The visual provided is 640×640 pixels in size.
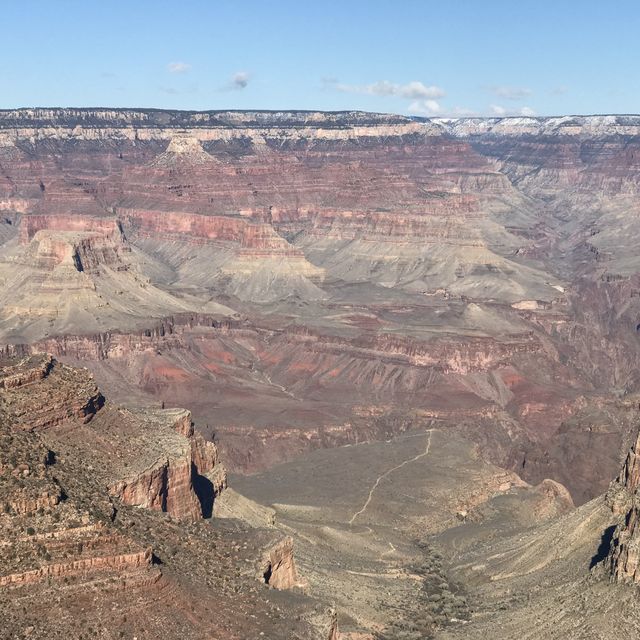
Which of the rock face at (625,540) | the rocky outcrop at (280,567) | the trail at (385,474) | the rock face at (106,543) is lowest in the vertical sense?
the trail at (385,474)

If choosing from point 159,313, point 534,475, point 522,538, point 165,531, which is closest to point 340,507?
point 522,538

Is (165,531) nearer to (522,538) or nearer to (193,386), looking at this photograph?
(522,538)

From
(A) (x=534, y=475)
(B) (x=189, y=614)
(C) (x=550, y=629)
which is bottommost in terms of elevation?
(A) (x=534, y=475)

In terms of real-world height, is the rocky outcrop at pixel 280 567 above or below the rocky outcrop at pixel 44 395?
below

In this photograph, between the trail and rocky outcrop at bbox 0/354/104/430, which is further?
the trail

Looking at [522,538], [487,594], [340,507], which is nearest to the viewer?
[487,594]

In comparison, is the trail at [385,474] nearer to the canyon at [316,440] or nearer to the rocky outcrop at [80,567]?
the canyon at [316,440]

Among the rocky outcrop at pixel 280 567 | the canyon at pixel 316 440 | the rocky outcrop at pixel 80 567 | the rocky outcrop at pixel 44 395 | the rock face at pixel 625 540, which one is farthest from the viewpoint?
the rocky outcrop at pixel 44 395

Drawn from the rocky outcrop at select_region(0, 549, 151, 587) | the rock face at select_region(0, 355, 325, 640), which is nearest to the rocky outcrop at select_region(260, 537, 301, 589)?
the rock face at select_region(0, 355, 325, 640)

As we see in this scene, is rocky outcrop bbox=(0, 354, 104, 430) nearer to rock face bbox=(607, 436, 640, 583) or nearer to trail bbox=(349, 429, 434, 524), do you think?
rock face bbox=(607, 436, 640, 583)

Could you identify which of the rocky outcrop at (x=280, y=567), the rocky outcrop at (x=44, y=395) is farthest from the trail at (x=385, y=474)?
the rocky outcrop at (x=280, y=567)

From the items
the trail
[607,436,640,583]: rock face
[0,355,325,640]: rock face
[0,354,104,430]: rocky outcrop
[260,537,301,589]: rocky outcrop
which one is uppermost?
[0,354,104,430]: rocky outcrop
